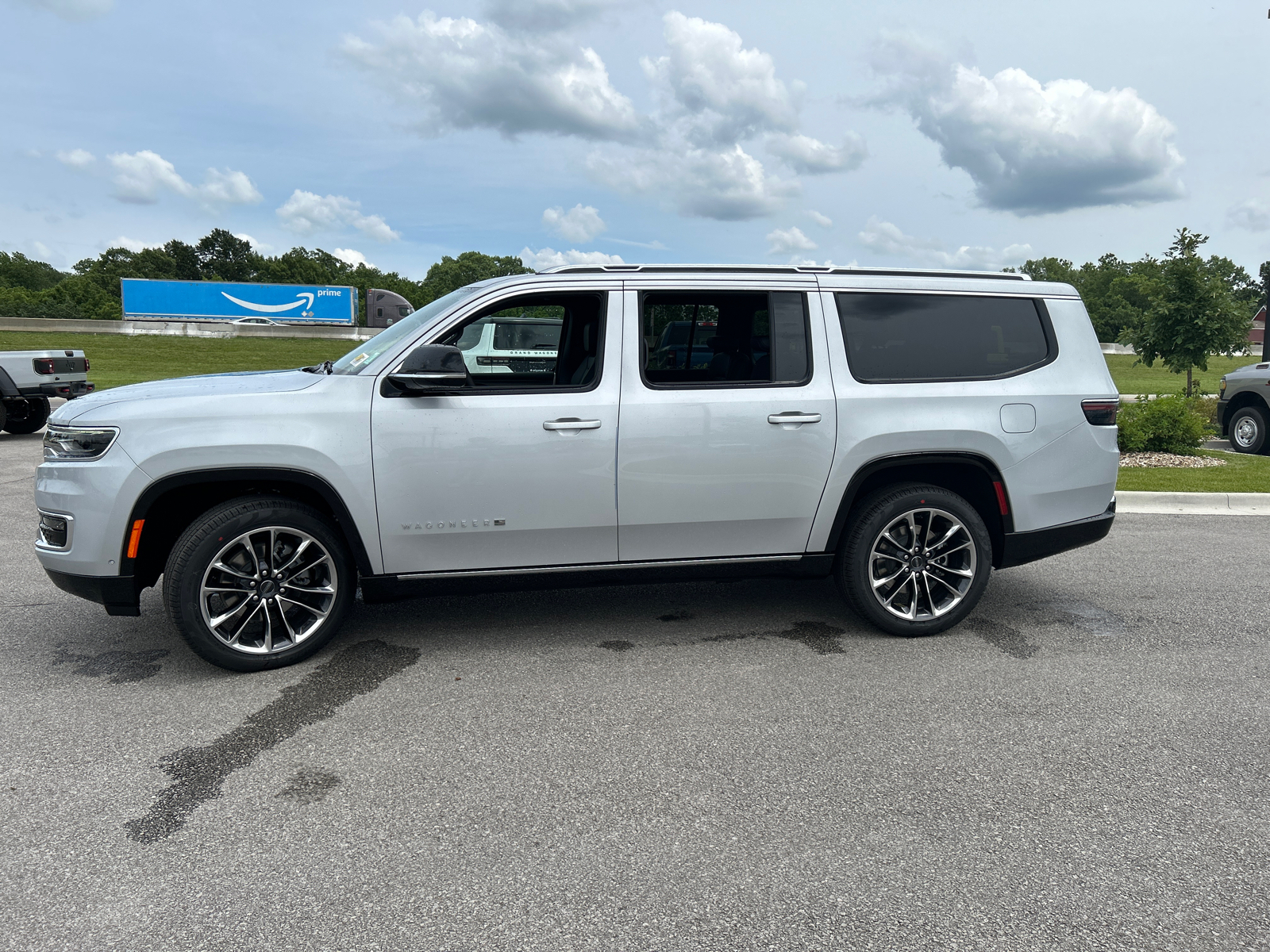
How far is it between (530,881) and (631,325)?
9.10 feet

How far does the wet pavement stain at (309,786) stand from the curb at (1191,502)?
26.7 feet

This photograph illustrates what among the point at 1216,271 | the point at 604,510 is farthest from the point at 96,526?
the point at 1216,271

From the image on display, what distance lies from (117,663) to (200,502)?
36.4 inches

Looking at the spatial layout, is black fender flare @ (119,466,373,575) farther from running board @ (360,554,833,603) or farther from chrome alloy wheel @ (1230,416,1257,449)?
chrome alloy wheel @ (1230,416,1257,449)

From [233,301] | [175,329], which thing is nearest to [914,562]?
[175,329]

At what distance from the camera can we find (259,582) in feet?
14.3

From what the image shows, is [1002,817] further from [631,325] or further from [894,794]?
[631,325]

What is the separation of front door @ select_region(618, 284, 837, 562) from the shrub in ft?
28.9

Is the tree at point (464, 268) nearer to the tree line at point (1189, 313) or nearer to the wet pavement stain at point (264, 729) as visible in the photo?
the tree line at point (1189, 313)

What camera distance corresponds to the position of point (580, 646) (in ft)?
15.9

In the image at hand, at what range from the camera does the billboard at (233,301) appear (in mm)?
52625

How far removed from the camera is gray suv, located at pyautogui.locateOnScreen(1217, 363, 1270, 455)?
504 inches

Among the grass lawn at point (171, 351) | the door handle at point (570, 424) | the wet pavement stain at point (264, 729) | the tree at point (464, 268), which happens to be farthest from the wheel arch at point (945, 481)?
the tree at point (464, 268)

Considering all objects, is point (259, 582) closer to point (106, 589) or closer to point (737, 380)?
point (106, 589)
